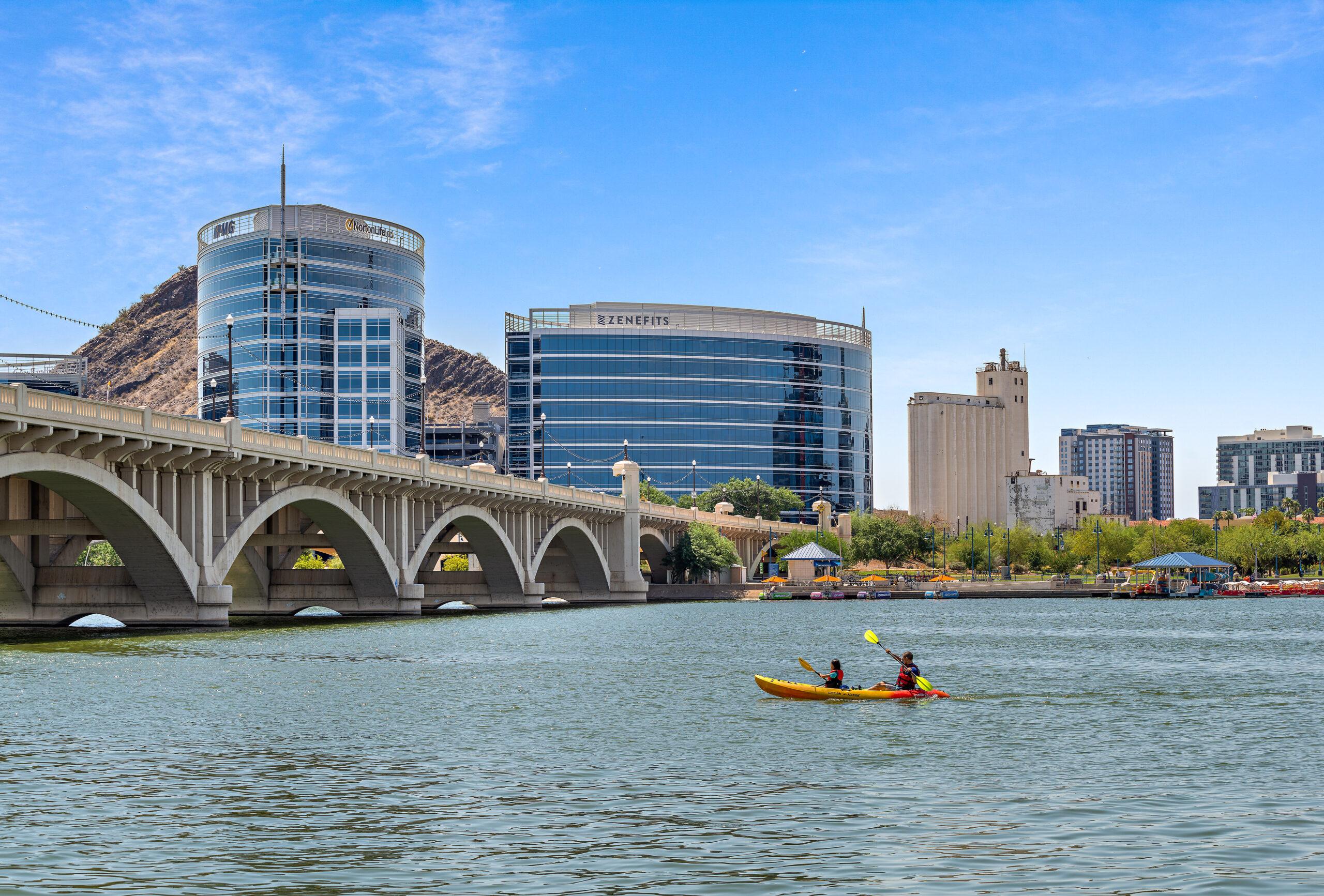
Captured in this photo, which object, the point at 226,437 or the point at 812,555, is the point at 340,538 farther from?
the point at 812,555

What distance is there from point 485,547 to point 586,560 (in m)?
25.6

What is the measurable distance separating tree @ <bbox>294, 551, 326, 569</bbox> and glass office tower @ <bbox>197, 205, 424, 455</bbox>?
59461mm

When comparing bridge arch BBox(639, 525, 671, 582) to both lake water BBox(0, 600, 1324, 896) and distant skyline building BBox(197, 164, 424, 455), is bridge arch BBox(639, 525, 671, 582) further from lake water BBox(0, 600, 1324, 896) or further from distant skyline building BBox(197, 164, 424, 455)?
lake water BBox(0, 600, 1324, 896)

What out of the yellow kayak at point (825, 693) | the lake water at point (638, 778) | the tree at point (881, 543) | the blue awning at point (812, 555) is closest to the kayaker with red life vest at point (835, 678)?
the yellow kayak at point (825, 693)

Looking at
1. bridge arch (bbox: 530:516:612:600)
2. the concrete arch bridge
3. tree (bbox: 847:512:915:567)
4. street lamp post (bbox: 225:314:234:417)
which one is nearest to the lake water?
the concrete arch bridge

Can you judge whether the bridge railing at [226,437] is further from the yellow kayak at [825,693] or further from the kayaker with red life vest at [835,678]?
the kayaker with red life vest at [835,678]

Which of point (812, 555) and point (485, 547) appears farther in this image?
point (812, 555)

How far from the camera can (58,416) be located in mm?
50375

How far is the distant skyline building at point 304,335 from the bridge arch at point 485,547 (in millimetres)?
83555

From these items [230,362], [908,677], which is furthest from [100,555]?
[908,677]

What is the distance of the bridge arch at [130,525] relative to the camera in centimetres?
5103

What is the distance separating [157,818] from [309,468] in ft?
164

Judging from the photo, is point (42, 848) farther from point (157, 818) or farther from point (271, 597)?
point (271, 597)

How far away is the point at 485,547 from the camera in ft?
329
